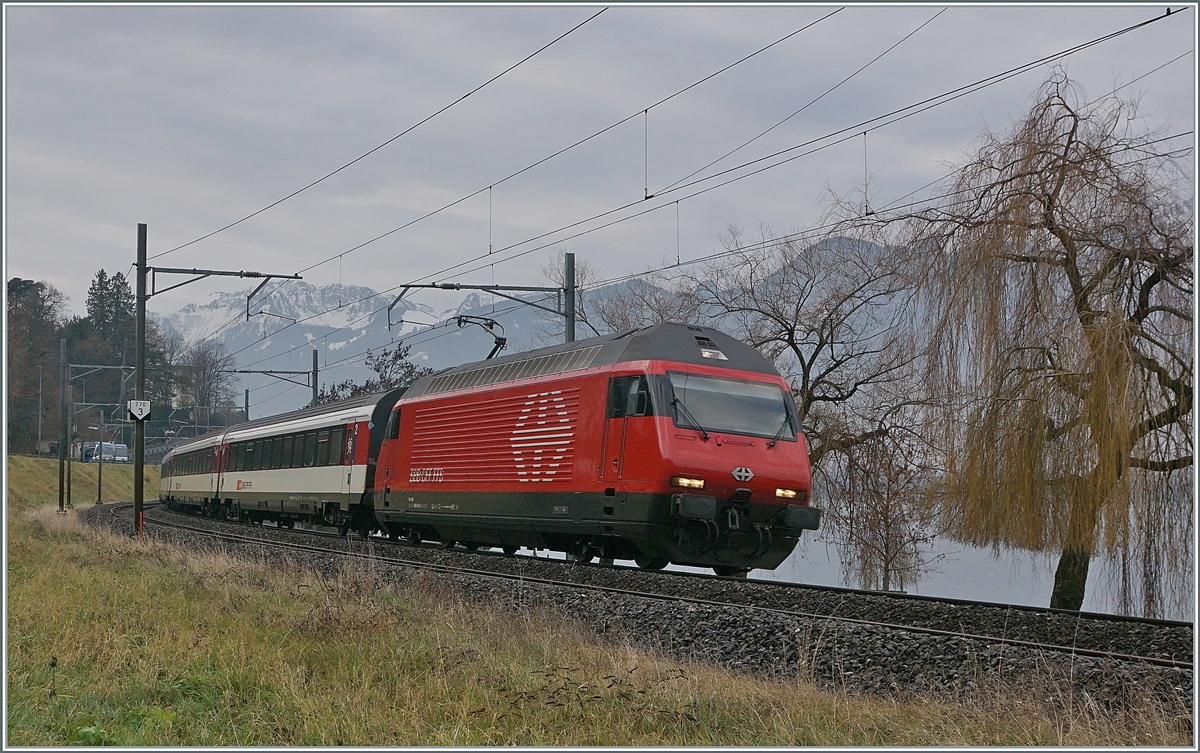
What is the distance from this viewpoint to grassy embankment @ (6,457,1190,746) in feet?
24.6

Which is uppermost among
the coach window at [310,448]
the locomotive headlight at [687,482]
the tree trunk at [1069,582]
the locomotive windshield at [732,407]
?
the locomotive windshield at [732,407]

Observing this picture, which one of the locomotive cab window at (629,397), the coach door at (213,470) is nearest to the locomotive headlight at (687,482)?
the locomotive cab window at (629,397)

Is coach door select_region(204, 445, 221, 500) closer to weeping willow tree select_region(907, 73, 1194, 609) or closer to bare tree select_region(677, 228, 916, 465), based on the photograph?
bare tree select_region(677, 228, 916, 465)

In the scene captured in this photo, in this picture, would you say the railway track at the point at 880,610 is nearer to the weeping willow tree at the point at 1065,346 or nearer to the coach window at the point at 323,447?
the weeping willow tree at the point at 1065,346

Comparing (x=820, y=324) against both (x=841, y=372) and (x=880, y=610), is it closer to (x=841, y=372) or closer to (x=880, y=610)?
(x=841, y=372)

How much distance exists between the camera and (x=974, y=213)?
→ 17469 mm

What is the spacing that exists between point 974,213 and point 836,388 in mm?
9090

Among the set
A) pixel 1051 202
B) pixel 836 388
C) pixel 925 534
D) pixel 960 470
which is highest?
pixel 1051 202

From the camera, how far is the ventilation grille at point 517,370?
60.3 ft

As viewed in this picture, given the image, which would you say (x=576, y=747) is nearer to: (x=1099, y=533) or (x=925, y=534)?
(x=1099, y=533)

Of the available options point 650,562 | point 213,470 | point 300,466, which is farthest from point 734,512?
point 213,470

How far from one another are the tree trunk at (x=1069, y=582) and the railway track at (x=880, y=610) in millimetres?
4042

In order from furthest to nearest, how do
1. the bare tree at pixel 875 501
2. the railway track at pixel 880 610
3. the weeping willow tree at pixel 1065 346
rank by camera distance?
the bare tree at pixel 875 501 < the weeping willow tree at pixel 1065 346 < the railway track at pixel 880 610

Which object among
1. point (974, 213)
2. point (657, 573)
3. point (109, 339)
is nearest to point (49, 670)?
point (657, 573)
